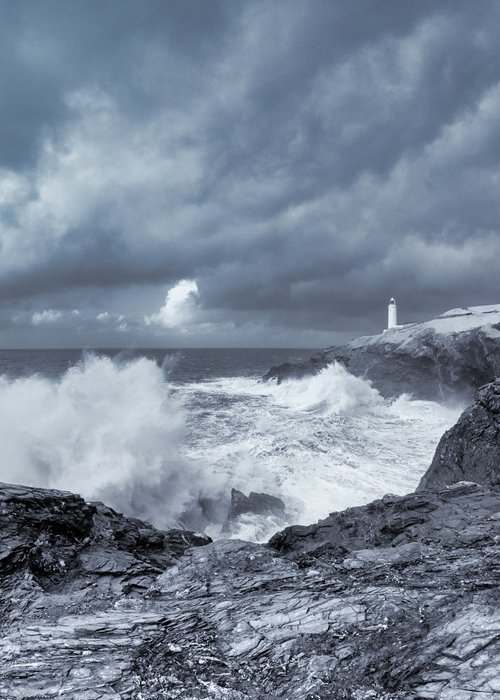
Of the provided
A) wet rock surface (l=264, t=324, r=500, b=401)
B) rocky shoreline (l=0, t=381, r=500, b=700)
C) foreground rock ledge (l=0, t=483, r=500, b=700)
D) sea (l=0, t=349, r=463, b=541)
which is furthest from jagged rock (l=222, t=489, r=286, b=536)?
wet rock surface (l=264, t=324, r=500, b=401)

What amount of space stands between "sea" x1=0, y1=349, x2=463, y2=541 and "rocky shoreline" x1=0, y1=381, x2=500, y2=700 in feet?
21.9

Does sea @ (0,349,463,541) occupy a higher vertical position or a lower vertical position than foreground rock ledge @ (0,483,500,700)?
lower

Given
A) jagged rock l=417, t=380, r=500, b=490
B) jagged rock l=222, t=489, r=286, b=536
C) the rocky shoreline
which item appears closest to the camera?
the rocky shoreline

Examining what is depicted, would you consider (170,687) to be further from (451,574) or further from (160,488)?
(160,488)

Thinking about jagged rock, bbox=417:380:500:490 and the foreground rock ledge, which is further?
jagged rock, bbox=417:380:500:490

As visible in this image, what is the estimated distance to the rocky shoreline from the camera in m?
3.51

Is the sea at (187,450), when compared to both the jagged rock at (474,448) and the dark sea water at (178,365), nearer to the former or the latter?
the jagged rock at (474,448)

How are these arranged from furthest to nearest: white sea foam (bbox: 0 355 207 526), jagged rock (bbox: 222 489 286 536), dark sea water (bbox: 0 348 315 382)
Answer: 1. dark sea water (bbox: 0 348 315 382)
2. white sea foam (bbox: 0 355 207 526)
3. jagged rock (bbox: 222 489 286 536)

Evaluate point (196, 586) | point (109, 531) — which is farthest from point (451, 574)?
point (109, 531)

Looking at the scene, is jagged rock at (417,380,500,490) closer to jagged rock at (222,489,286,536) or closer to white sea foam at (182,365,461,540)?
white sea foam at (182,365,461,540)

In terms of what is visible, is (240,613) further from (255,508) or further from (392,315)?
(392,315)

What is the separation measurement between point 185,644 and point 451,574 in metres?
3.09

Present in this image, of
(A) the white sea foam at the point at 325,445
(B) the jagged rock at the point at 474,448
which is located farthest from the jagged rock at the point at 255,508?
(B) the jagged rock at the point at 474,448

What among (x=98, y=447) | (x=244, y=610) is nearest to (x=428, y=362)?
(x=98, y=447)
